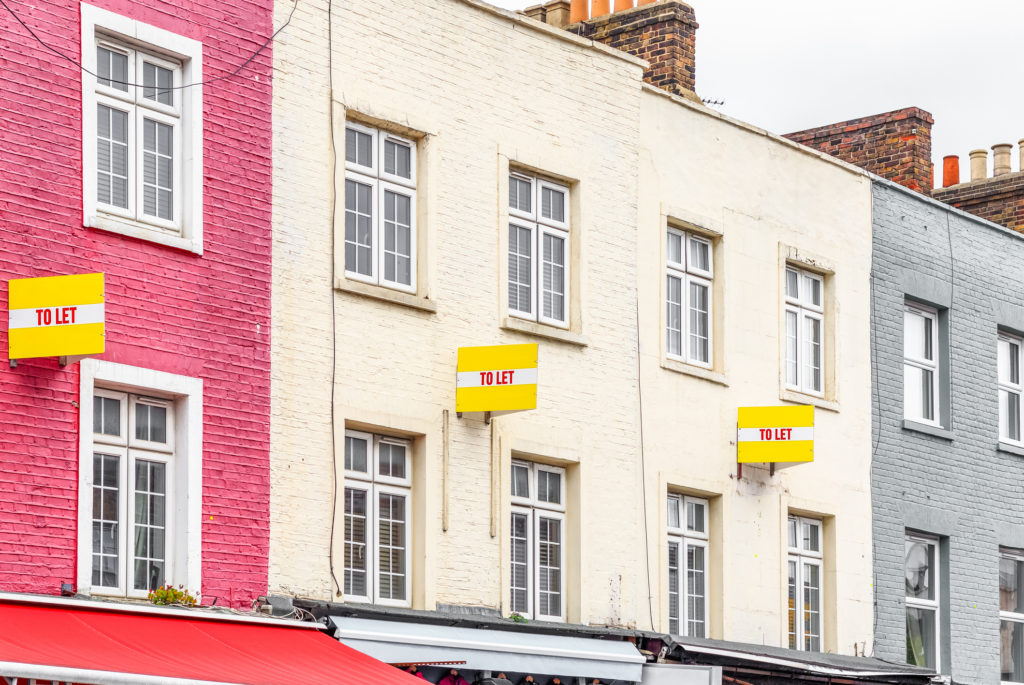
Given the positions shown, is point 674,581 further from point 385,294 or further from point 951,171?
point 951,171

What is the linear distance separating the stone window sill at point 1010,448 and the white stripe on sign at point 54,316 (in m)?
15.7

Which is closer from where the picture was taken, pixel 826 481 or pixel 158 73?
pixel 158 73

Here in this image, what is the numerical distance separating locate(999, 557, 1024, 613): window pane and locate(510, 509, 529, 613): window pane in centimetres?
964

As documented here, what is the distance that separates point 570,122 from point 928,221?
740cm

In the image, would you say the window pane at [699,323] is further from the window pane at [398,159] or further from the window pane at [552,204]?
the window pane at [398,159]

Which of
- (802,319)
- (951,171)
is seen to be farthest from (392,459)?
(951,171)

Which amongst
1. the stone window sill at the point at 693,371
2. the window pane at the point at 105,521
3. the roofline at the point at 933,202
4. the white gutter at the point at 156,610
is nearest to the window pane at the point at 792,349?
the stone window sill at the point at 693,371

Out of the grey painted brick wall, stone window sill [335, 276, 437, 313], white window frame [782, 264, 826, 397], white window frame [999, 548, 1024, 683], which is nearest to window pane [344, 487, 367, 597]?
stone window sill [335, 276, 437, 313]

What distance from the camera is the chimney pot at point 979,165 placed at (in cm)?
3212

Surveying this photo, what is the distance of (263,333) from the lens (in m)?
17.4

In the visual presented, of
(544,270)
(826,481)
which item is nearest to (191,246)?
(544,270)

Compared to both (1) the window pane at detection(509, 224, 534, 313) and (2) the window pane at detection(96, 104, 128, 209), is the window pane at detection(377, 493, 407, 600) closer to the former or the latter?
(1) the window pane at detection(509, 224, 534, 313)

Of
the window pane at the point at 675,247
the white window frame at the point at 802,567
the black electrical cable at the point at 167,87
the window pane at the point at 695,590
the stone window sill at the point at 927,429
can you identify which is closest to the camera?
the black electrical cable at the point at 167,87

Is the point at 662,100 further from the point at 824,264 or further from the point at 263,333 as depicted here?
the point at 263,333
